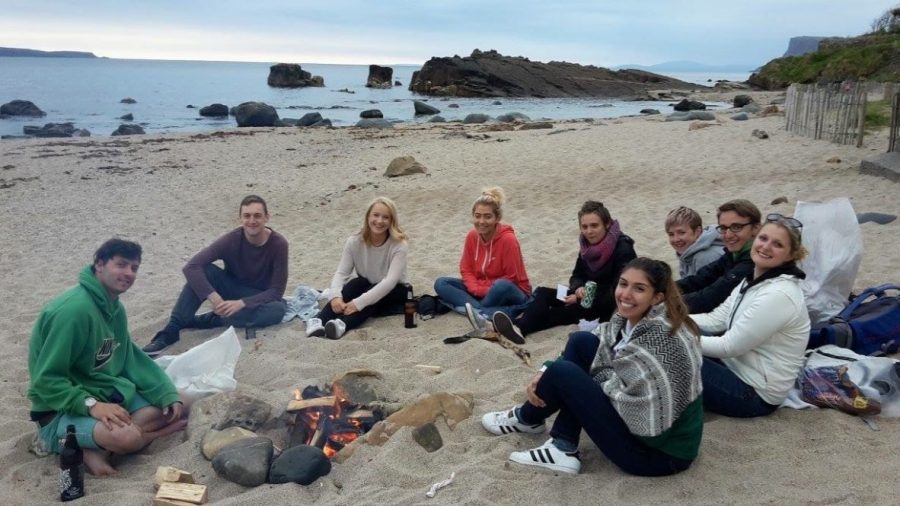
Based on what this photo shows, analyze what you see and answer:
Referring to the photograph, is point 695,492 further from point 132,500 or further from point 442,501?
point 132,500

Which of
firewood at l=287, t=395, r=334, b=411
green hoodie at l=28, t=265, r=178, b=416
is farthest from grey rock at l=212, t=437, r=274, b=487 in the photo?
green hoodie at l=28, t=265, r=178, b=416

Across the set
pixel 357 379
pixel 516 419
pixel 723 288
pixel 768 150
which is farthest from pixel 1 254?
pixel 768 150

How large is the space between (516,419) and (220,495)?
1.66 m

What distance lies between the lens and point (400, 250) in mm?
6297

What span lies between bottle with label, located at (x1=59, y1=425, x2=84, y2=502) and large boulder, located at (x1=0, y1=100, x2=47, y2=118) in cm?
4108

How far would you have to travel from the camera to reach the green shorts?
3740 millimetres

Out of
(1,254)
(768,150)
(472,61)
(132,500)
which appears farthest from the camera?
(472,61)

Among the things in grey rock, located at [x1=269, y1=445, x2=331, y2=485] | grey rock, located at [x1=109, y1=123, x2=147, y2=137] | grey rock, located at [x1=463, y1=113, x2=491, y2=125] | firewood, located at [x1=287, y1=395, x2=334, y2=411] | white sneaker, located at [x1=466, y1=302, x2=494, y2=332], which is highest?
grey rock, located at [x1=463, y1=113, x2=491, y2=125]

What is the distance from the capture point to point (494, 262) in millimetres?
6379

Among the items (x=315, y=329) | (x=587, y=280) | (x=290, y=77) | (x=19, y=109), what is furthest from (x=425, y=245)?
(x=290, y=77)

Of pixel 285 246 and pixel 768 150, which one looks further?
pixel 768 150

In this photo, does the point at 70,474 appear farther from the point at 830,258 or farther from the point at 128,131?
the point at 128,131

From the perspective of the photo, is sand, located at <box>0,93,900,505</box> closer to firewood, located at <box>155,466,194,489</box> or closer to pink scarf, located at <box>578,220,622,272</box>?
firewood, located at <box>155,466,194,489</box>

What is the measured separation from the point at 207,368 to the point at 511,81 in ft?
194
